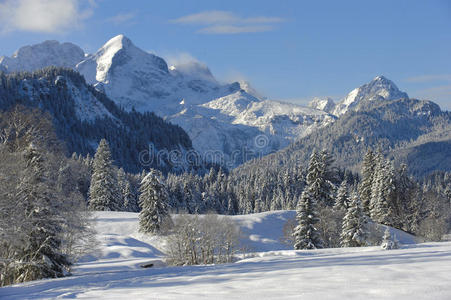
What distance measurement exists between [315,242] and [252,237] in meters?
15.8

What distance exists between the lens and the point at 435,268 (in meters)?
11.8

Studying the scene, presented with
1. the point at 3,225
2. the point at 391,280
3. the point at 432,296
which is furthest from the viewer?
the point at 3,225

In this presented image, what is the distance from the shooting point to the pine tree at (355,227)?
1650 inches

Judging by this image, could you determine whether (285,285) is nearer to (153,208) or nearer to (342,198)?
(153,208)

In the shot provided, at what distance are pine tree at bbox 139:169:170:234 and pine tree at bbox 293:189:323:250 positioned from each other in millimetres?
19626

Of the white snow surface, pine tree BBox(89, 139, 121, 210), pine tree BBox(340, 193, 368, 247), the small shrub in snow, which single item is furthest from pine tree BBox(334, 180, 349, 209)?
the white snow surface

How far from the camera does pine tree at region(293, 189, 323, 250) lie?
131 ft

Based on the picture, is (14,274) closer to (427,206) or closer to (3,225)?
(3,225)

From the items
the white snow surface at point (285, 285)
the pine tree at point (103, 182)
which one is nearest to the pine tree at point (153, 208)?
the pine tree at point (103, 182)

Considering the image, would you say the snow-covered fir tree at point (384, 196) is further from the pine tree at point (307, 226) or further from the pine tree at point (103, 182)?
the pine tree at point (103, 182)

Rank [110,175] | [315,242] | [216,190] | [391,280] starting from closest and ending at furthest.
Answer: [391,280]
[315,242]
[110,175]
[216,190]

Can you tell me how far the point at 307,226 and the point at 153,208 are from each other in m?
22.6

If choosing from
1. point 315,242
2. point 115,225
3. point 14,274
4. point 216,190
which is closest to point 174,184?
point 216,190

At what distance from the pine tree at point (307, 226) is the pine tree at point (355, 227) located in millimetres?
4021
